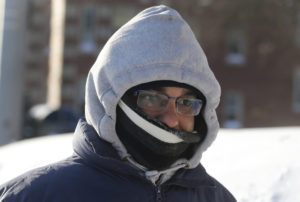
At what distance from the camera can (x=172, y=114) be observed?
1965 millimetres

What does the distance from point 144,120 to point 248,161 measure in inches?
43.0

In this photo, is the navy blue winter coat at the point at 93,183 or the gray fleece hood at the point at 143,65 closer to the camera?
the navy blue winter coat at the point at 93,183

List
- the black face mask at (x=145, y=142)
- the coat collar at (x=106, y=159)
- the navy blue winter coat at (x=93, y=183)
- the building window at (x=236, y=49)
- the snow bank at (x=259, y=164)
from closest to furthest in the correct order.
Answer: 1. the navy blue winter coat at (x=93, y=183)
2. the coat collar at (x=106, y=159)
3. the black face mask at (x=145, y=142)
4. the snow bank at (x=259, y=164)
5. the building window at (x=236, y=49)

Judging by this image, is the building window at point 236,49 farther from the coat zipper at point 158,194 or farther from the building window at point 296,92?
the coat zipper at point 158,194

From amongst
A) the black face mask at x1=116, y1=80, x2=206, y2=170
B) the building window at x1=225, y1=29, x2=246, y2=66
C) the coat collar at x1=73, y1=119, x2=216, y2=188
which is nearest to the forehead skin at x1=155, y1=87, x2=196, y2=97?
the black face mask at x1=116, y1=80, x2=206, y2=170

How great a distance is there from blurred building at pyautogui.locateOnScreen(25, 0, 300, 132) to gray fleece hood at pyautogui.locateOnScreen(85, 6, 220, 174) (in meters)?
17.7

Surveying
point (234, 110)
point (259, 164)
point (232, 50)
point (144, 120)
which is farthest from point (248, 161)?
point (232, 50)

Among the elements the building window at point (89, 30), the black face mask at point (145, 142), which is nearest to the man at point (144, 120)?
the black face mask at point (145, 142)

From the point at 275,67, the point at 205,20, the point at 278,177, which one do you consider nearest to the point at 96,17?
the point at 205,20

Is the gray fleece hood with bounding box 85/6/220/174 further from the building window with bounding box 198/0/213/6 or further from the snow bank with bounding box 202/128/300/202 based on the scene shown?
the building window with bounding box 198/0/213/6

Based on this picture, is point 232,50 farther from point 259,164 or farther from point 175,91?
point 175,91

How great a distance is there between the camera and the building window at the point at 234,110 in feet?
72.3

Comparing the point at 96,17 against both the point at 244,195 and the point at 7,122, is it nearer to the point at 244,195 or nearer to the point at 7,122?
the point at 7,122

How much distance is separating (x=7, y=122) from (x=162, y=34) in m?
4.71
